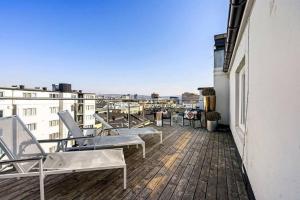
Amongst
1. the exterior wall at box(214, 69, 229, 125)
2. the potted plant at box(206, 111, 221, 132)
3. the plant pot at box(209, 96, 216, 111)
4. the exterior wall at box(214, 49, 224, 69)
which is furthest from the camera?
the exterior wall at box(214, 49, 224, 69)

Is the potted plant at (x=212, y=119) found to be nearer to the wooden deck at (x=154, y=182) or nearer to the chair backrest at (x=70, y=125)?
the wooden deck at (x=154, y=182)

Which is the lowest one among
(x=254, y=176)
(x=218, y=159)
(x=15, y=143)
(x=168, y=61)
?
(x=218, y=159)

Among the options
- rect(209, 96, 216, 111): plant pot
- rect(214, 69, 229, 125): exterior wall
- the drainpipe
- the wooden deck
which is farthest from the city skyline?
the wooden deck

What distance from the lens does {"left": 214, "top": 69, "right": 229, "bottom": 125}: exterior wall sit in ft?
24.8

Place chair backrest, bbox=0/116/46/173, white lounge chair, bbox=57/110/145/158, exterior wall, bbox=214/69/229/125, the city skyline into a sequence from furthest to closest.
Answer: the city skyline
exterior wall, bbox=214/69/229/125
white lounge chair, bbox=57/110/145/158
chair backrest, bbox=0/116/46/173

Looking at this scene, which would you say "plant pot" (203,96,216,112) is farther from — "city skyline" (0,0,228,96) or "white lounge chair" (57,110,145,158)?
"white lounge chair" (57,110,145,158)

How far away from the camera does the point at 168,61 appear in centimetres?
1489

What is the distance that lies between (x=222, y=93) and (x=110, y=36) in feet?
27.0

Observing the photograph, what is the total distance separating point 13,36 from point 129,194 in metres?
13.4

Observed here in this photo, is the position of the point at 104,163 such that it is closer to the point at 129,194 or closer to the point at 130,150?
the point at 129,194

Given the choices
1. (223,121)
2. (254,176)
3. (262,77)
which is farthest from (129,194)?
(223,121)

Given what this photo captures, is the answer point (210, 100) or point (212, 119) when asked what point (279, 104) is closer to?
point (212, 119)

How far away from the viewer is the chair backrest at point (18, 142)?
7.54 feet

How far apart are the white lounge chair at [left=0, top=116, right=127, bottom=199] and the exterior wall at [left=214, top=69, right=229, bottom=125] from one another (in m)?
5.95
